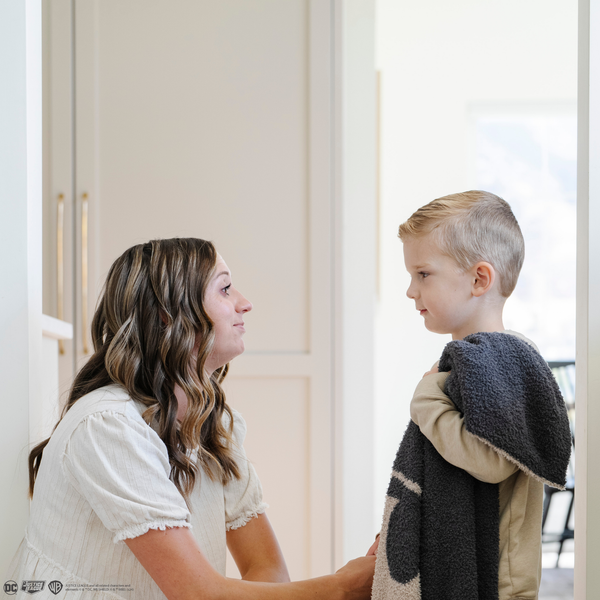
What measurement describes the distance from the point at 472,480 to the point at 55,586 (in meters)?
0.60

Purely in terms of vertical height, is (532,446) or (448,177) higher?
(448,177)

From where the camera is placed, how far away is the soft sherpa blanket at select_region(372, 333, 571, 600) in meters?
0.75

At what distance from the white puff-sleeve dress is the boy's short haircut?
518mm

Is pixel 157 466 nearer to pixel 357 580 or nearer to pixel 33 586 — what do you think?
pixel 33 586

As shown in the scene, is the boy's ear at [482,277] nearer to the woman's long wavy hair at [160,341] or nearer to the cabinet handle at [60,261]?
the woman's long wavy hair at [160,341]

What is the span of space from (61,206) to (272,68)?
802mm

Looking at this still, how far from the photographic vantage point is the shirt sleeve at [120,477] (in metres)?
0.83

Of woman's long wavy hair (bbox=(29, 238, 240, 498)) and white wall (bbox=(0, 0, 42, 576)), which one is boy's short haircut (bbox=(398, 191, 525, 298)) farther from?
white wall (bbox=(0, 0, 42, 576))

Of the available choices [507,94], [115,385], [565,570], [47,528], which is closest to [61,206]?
[115,385]

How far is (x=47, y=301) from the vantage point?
197 centimetres

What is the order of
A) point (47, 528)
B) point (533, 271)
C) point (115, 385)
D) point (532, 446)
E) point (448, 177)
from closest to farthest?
point (532, 446) < point (47, 528) < point (115, 385) < point (448, 177) < point (533, 271)

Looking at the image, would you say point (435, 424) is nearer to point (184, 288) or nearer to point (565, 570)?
point (184, 288)

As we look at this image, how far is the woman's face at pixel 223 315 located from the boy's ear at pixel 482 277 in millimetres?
415

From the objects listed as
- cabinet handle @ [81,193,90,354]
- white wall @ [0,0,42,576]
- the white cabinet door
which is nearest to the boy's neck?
white wall @ [0,0,42,576]
